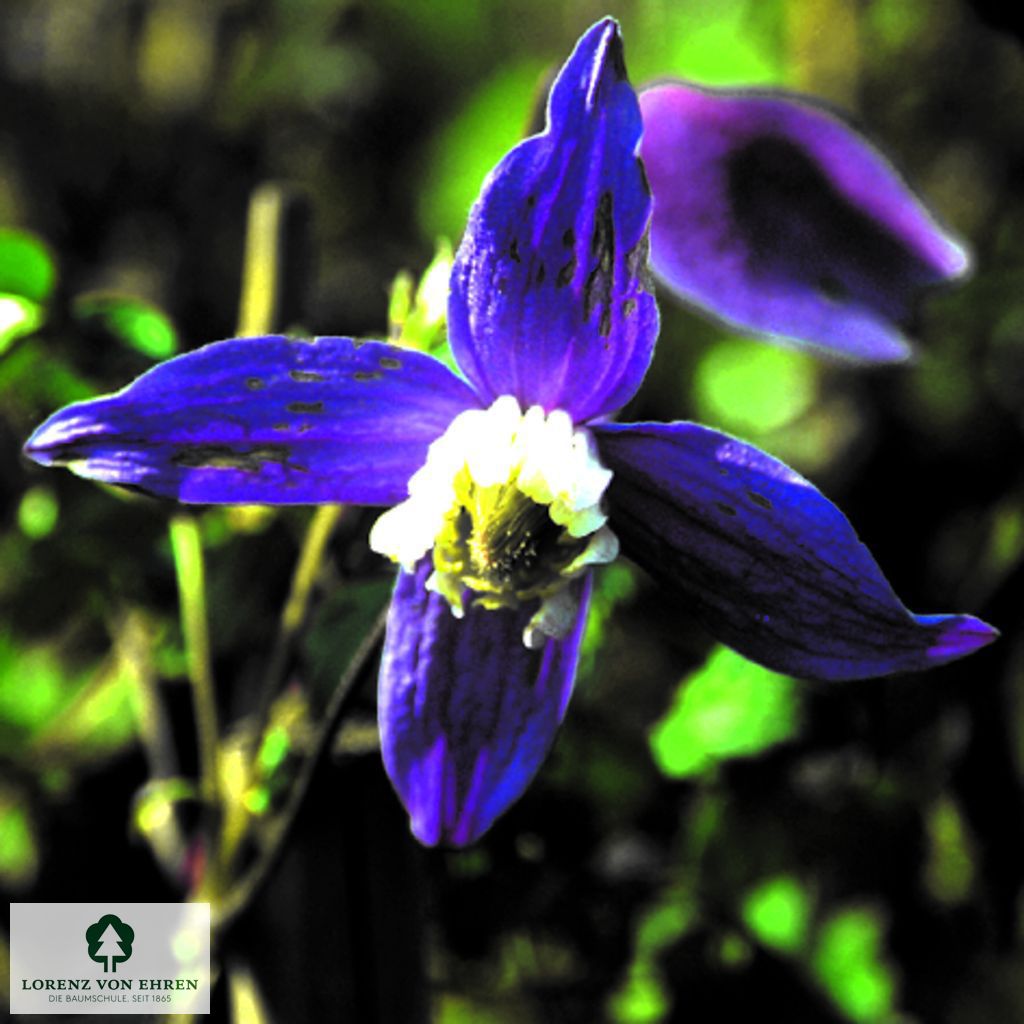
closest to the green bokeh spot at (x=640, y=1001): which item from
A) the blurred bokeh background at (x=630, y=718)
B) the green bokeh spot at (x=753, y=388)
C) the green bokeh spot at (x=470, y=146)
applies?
the blurred bokeh background at (x=630, y=718)

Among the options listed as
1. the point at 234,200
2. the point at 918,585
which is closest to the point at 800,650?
the point at 918,585

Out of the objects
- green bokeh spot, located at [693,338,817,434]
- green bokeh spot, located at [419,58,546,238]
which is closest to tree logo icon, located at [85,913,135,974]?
green bokeh spot, located at [693,338,817,434]

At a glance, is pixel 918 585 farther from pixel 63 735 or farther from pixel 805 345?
pixel 63 735

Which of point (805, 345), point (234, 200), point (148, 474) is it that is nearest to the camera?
point (148, 474)

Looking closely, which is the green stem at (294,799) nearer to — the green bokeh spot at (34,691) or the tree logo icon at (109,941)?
the tree logo icon at (109,941)

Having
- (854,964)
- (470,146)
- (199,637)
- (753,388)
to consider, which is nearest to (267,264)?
(199,637)

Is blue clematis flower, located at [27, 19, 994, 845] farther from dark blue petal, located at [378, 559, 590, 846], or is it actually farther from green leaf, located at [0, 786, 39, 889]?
green leaf, located at [0, 786, 39, 889]
